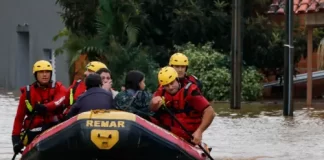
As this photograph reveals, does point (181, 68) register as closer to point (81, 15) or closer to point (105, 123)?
point (105, 123)

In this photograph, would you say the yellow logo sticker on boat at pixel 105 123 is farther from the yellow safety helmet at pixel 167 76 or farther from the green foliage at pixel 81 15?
the green foliage at pixel 81 15

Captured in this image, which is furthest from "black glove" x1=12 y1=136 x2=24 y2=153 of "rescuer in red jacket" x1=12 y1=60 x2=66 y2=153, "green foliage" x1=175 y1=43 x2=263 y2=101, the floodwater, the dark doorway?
the dark doorway

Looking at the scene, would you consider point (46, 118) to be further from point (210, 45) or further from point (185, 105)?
point (210, 45)

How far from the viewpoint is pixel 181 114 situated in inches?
488

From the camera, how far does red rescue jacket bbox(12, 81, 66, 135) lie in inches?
488

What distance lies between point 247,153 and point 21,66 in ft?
94.0

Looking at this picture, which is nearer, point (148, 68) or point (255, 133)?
point (255, 133)

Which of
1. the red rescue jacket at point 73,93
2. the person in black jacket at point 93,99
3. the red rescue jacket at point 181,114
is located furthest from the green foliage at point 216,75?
the person in black jacket at point 93,99

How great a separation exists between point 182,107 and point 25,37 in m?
31.7

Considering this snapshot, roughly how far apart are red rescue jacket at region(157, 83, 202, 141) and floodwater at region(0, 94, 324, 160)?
130 inches

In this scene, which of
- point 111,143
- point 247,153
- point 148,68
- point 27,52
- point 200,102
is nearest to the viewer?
point 111,143

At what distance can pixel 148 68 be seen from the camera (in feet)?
95.7

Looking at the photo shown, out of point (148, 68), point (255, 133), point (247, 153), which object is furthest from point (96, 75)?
point (148, 68)

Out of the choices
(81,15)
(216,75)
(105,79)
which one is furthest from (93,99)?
(81,15)
